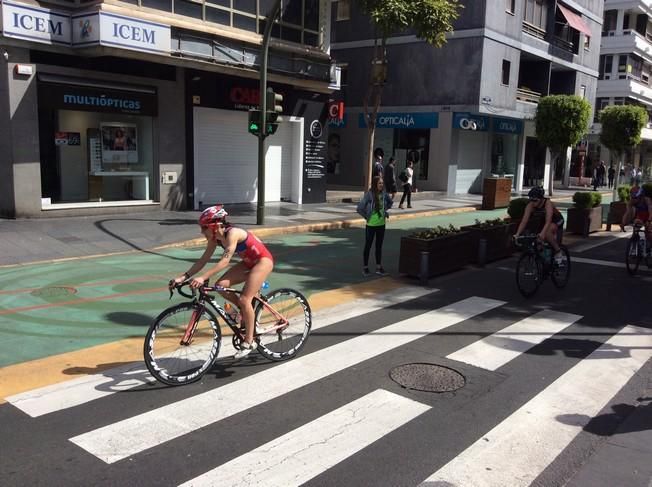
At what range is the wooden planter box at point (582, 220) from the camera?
16.9 m

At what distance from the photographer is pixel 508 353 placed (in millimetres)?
6828

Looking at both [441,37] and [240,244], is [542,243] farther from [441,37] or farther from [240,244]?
[441,37]

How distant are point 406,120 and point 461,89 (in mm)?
3268

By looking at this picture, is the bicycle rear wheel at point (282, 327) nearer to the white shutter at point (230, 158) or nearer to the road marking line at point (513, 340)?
the road marking line at point (513, 340)

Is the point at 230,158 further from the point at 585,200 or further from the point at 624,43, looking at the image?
the point at 624,43

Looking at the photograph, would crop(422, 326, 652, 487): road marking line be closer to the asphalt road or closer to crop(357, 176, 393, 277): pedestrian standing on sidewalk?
the asphalt road

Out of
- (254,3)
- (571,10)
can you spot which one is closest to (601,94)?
(571,10)

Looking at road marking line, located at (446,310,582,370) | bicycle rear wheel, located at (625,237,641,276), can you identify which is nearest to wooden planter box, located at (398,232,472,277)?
road marking line, located at (446,310,582,370)

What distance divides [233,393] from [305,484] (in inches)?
66.1

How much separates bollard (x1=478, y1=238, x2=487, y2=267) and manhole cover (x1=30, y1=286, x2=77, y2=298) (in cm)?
735

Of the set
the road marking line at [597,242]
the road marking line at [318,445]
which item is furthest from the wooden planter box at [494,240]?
the road marking line at [318,445]

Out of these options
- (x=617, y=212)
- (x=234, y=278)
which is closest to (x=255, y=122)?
(x=234, y=278)

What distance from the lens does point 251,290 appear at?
19.4 feet

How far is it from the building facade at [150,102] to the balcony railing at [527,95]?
15.4 meters
